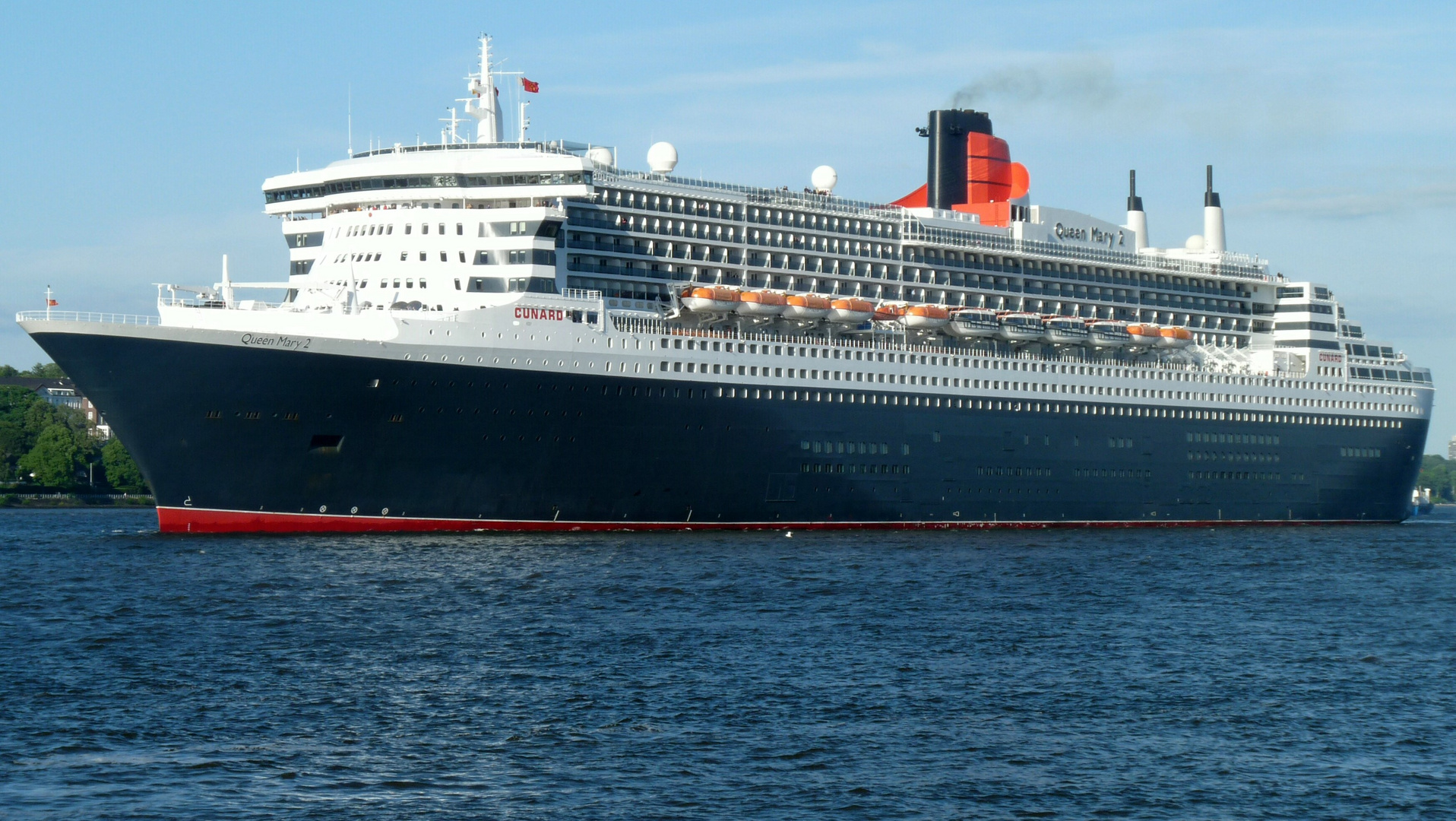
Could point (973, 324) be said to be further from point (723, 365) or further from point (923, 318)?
point (723, 365)

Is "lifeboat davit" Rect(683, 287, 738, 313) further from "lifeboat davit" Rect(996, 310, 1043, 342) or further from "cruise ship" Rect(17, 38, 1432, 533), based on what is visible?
"lifeboat davit" Rect(996, 310, 1043, 342)

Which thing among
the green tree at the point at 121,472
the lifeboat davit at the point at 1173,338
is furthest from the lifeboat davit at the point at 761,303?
the green tree at the point at 121,472

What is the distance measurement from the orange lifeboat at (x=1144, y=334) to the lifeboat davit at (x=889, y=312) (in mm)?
14402

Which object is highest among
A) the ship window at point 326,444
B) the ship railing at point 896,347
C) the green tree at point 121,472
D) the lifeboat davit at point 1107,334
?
the lifeboat davit at point 1107,334

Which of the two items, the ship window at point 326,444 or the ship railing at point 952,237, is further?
the ship railing at point 952,237

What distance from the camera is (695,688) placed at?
1140 inches

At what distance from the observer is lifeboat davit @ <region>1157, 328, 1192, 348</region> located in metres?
78.6

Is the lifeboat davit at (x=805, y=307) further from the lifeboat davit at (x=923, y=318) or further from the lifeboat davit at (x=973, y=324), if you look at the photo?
the lifeboat davit at (x=973, y=324)

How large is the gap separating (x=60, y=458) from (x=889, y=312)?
74978 millimetres

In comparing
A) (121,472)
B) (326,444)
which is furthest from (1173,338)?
(121,472)

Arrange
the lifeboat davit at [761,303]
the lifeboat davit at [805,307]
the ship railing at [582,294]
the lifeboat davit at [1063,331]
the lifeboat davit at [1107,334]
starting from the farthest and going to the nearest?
the lifeboat davit at [1107,334], the lifeboat davit at [1063,331], the lifeboat davit at [805,307], the lifeboat davit at [761,303], the ship railing at [582,294]

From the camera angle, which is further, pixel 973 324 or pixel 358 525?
pixel 973 324

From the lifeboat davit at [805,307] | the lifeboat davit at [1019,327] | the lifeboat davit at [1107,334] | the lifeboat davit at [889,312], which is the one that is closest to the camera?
the lifeboat davit at [805,307]

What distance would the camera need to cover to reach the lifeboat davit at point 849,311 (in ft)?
212
